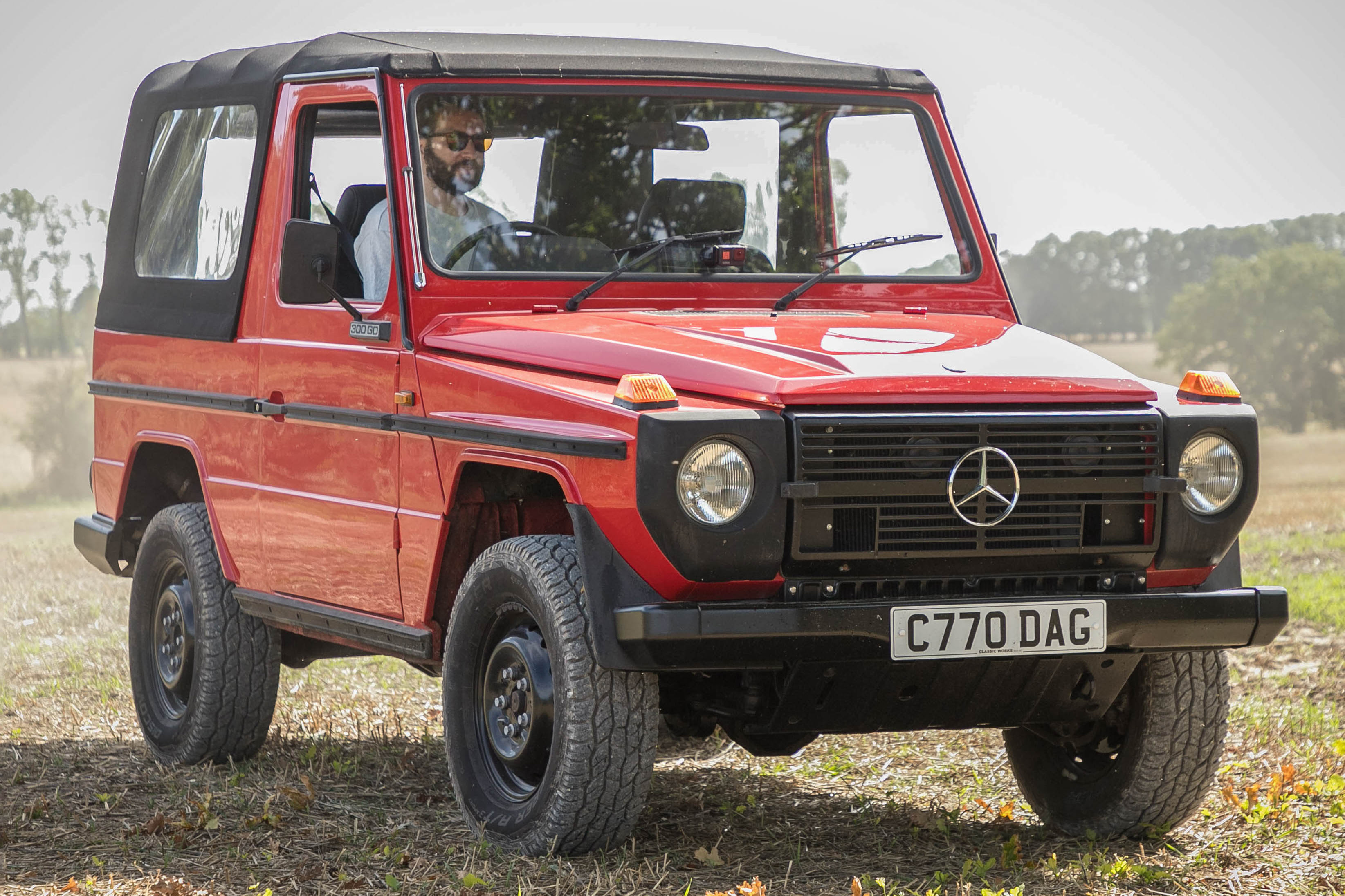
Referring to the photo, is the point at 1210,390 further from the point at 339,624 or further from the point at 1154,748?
the point at 339,624

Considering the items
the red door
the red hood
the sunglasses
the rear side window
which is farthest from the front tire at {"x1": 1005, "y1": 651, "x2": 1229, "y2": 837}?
the rear side window

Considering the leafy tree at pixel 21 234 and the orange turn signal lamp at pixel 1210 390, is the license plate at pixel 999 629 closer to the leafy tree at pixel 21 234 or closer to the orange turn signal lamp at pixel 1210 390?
the orange turn signal lamp at pixel 1210 390

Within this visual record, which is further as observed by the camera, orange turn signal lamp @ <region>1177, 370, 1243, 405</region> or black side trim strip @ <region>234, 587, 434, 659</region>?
black side trim strip @ <region>234, 587, 434, 659</region>

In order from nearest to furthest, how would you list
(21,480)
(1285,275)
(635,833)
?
(635,833), (21,480), (1285,275)

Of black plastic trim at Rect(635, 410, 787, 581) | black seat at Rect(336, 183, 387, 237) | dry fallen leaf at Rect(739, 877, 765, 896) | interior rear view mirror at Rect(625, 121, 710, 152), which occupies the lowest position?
dry fallen leaf at Rect(739, 877, 765, 896)

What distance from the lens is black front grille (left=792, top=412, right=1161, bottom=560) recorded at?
13.0 feet

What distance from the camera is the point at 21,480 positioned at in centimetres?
1734

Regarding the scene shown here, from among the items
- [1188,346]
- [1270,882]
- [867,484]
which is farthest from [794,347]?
[1188,346]

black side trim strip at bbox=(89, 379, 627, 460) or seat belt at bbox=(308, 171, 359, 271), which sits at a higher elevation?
seat belt at bbox=(308, 171, 359, 271)

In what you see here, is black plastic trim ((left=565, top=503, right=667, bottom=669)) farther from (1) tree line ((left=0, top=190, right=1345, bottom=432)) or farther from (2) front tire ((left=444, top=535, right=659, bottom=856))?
(1) tree line ((left=0, top=190, right=1345, bottom=432))

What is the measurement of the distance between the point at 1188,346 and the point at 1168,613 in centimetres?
1589

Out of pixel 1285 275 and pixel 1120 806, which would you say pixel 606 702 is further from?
pixel 1285 275

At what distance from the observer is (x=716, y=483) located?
3883 millimetres

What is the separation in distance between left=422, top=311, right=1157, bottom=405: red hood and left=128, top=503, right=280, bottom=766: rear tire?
168 centimetres
